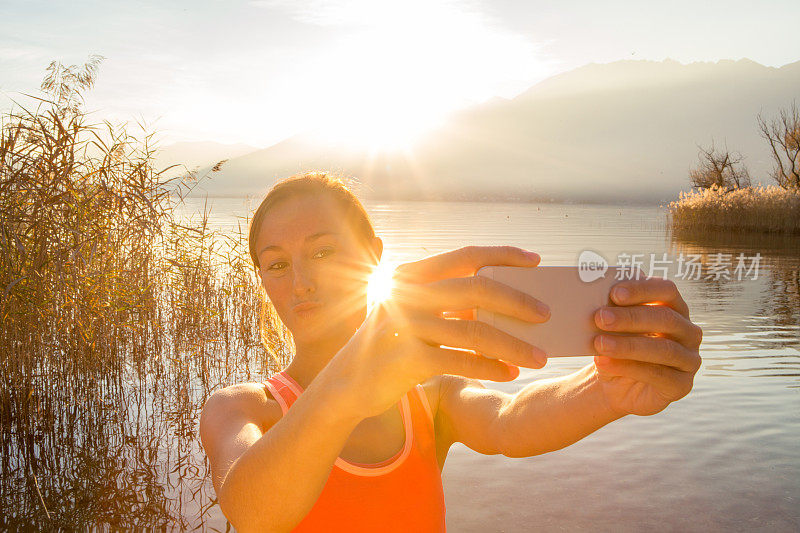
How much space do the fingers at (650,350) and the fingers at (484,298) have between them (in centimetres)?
17

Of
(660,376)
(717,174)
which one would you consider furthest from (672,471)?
(717,174)

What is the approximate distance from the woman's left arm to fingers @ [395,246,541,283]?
0.67 feet

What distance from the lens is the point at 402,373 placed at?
1120 mm

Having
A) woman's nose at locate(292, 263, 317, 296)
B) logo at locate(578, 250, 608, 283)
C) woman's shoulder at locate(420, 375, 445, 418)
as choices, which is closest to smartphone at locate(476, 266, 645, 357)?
logo at locate(578, 250, 608, 283)

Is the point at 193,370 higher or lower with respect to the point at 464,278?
lower

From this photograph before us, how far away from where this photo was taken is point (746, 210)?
31703 millimetres

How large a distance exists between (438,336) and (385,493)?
0.93 metres

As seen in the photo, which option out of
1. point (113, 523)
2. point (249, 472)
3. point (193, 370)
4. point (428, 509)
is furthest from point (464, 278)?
point (193, 370)

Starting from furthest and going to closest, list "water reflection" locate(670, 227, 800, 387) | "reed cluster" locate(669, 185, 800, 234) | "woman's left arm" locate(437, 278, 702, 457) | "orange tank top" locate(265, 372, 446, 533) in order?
"reed cluster" locate(669, 185, 800, 234)
"water reflection" locate(670, 227, 800, 387)
"orange tank top" locate(265, 372, 446, 533)
"woman's left arm" locate(437, 278, 702, 457)

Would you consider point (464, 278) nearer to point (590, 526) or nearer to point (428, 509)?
point (428, 509)

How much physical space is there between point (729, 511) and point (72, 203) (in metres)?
7.01

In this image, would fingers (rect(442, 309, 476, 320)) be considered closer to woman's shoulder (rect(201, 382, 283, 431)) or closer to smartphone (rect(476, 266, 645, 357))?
smartphone (rect(476, 266, 645, 357))

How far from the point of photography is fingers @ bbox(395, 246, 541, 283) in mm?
1129

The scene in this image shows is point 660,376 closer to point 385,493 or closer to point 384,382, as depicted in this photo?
point 384,382
